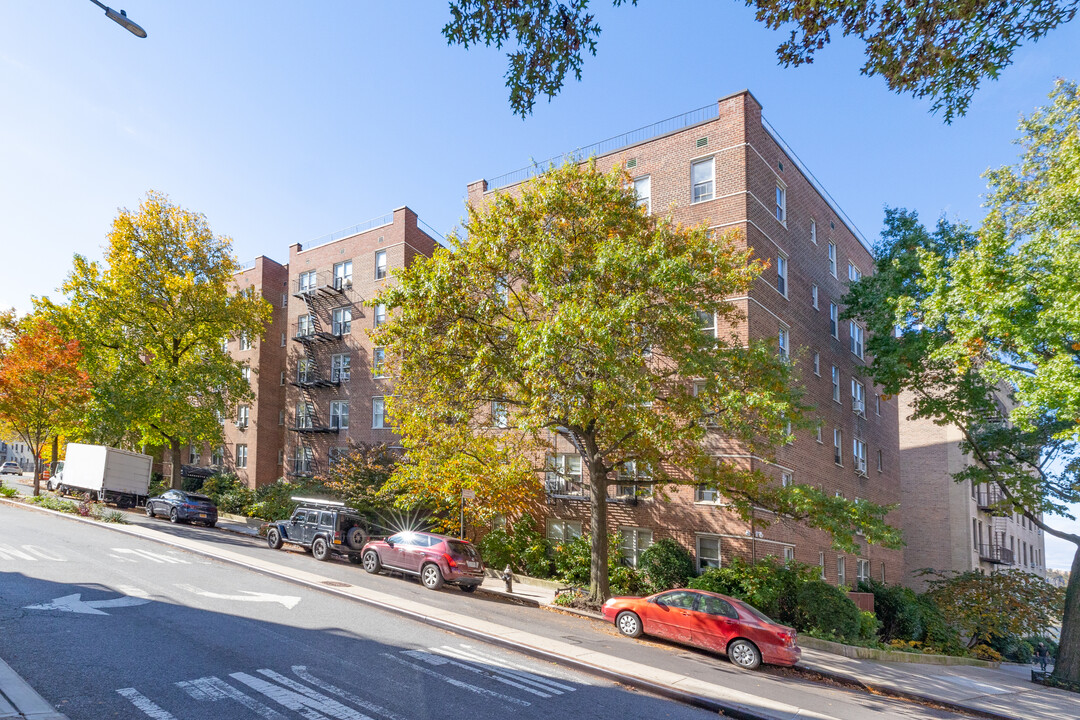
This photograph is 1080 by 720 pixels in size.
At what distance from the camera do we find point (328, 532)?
23.4 meters

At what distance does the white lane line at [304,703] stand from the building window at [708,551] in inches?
656

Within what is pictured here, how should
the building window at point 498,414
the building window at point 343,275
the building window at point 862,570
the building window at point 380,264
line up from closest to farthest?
the building window at point 498,414 < the building window at point 862,570 < the building window at point 380,264 < the building window at point 343,275

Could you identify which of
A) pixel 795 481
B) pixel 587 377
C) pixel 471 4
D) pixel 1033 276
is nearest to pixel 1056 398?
pixel 1033 276

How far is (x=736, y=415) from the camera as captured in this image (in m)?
16.4

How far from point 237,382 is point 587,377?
25.2m

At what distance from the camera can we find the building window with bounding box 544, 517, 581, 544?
85.4 feet

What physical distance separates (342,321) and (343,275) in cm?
284

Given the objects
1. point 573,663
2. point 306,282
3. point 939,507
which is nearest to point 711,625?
point 573,663

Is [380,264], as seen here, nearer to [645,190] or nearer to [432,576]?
[645,190]

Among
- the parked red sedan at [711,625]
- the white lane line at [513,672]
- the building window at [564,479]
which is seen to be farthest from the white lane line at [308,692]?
the building window at [564,479]

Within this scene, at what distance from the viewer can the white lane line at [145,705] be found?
7.22 metres

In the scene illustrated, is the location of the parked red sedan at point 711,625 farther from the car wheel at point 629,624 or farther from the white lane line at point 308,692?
the white lane line at point 308,692

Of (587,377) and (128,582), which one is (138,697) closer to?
(128,582)

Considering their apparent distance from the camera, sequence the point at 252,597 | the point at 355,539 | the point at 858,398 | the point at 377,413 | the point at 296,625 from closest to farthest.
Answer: the point at 296,625, the point at 252,597, the point at 355,539, the point at 858,398, the point at 377,413
